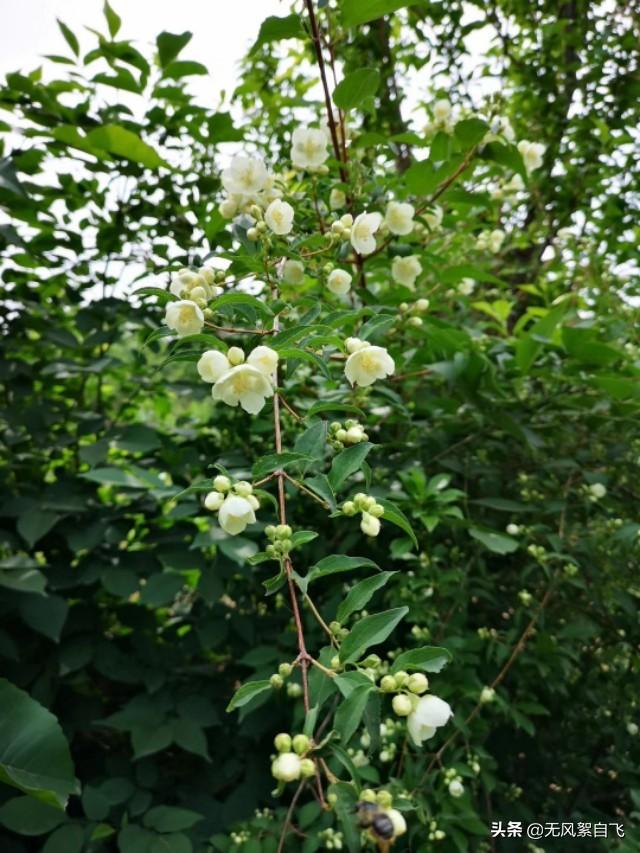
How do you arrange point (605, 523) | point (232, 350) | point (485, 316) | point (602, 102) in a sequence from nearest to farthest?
1. point (232, 350)
2. point (605, 523)
3. point (602, 102)
4. point (485, 316)

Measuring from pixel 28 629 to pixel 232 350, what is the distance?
4.00ft

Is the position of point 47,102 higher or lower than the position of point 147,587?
higher

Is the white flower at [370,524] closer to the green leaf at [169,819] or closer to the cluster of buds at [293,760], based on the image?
the cluster of buds at [293,760]

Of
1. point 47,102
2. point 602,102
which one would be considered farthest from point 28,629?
point 602,102

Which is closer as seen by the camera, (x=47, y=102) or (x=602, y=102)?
(x=47, y=102)

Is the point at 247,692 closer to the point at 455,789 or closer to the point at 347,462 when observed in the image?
the point at 347,462

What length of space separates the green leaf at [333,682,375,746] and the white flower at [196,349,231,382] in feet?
1.37

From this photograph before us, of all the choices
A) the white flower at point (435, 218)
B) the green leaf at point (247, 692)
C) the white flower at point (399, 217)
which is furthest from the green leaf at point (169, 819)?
the white flower at point (435, 218)

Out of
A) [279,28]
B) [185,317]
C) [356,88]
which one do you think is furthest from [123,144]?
[185,317]

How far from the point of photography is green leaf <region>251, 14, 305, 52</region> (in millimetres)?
1156

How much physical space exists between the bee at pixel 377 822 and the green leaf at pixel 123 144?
1484 mm

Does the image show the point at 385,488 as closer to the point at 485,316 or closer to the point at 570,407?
the point at 570,407

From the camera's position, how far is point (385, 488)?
1495 mm

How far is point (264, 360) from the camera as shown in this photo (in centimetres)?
81
